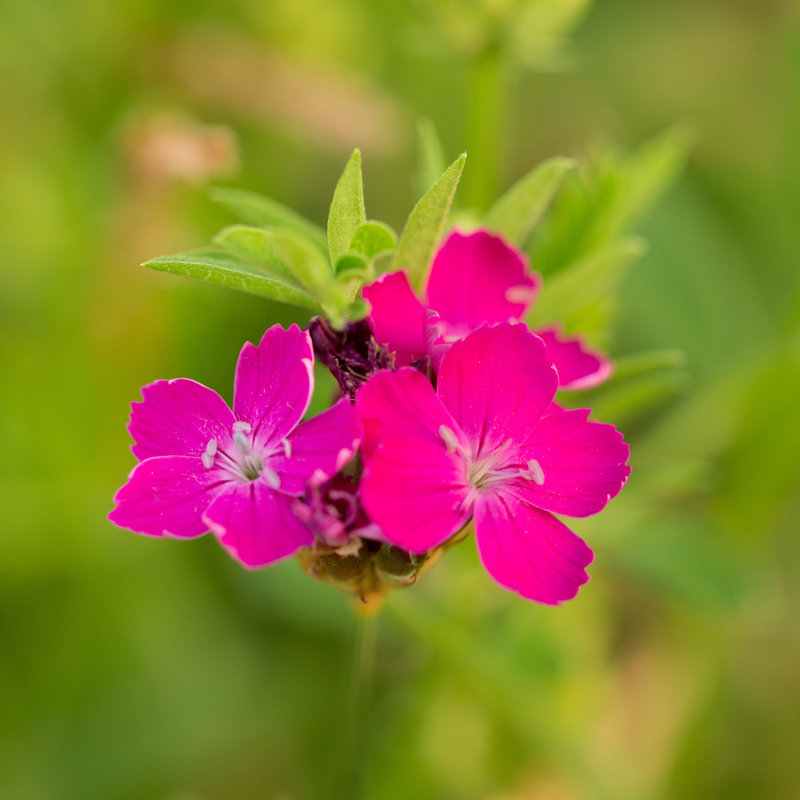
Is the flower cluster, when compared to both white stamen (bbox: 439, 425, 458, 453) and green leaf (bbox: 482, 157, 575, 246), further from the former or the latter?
green leaf (bbox: 482, 157, 575, 246)

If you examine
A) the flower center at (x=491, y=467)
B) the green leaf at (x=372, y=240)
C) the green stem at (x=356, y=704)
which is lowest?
the green stem at (x=356, y=704)

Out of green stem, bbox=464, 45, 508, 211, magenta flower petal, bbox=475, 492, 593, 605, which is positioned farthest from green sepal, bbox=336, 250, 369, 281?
green stem, bbox=464, 45, 508, 211

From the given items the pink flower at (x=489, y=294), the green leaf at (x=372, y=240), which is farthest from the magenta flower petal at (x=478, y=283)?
the green leaf at (x=372, y=240)

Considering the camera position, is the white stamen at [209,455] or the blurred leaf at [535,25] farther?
the blurred leaf at [535,25]

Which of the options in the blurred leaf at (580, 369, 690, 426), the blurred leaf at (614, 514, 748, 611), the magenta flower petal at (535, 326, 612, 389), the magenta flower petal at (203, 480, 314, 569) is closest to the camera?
the magenta flower petal at (203, 480, 314, 569)

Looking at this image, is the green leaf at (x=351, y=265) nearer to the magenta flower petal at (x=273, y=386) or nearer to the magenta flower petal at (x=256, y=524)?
the magenta flower petal at (x=273, y=386)

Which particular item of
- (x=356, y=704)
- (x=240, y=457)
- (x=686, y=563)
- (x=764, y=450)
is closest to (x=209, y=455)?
(x=240, y=457)
